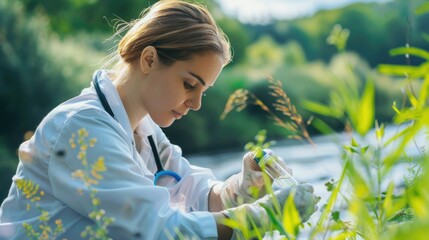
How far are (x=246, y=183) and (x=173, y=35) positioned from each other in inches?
22.0

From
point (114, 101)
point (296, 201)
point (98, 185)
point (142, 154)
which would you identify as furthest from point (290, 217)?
point (142, 154)

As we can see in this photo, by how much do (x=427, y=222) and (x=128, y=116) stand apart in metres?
1.77

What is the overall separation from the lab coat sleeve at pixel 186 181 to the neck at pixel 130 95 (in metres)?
0.35

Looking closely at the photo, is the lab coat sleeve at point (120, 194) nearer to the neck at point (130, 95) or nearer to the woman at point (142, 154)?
the woman at point (142, 154)

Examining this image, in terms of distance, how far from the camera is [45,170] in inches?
81.1

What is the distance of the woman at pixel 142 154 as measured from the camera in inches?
73.4

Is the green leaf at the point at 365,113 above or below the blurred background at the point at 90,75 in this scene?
above

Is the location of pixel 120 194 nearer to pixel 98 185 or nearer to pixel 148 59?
pixel 98 185

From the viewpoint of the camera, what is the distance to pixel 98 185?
1.90 m

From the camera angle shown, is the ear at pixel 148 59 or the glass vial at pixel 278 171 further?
the ear at pixel 148 59

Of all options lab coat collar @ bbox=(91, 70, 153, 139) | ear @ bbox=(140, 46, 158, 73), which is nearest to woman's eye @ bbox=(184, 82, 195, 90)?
ear @ bbox=(140, 46, 158, 73)

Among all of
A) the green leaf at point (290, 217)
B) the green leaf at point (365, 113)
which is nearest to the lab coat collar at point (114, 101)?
the green leaf at point (290, 217)

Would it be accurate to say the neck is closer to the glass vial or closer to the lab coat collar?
the lab coat collar

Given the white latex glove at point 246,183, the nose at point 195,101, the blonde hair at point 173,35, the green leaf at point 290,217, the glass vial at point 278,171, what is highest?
the green leaf at point 290,217
